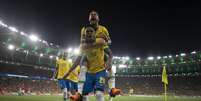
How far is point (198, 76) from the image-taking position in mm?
93500

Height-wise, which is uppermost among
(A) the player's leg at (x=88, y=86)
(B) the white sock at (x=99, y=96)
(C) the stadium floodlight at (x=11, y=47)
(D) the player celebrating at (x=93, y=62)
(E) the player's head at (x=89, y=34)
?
(C) the stadium floodlight at (x=11, y=47)

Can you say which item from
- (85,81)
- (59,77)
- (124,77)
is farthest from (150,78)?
(85,81)

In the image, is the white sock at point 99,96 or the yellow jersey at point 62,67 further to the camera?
the yellow jersey at point 62,67

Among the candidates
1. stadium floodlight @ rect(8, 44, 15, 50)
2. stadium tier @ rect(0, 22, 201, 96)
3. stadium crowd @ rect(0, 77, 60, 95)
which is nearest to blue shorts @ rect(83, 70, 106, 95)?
stadium tier @ rect(0, 22, 201, 96)

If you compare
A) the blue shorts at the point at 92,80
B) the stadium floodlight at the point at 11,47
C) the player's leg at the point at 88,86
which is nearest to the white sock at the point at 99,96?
the blue shorts at the point at 92,80

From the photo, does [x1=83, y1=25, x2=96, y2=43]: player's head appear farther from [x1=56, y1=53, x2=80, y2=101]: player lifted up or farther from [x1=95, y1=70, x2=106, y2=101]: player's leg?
[x1=56, y1=53, x2=80, y2=101]: player lifted up

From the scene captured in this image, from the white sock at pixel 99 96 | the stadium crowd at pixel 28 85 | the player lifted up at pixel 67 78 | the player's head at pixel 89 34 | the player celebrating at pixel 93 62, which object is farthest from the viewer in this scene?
the stadium crowd at pixel 28 85

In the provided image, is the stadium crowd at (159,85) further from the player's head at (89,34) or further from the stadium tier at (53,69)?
the player's head at (89,34)

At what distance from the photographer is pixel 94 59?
25.1 feet

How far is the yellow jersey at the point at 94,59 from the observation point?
7628mm

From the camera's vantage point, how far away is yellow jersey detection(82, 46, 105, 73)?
7.63 m

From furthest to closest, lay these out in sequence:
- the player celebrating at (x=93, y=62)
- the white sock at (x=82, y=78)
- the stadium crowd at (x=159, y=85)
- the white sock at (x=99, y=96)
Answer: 1. the stadium crowd at (x=159, y=85)
2. the white sock at (x=82, y=78)
3. the player celebrating at (x=93, y=62)
4. the white sock at (x=99, y=96)

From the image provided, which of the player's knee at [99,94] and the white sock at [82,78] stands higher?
the white sock at [82,78]

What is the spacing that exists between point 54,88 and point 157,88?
1204 inches
